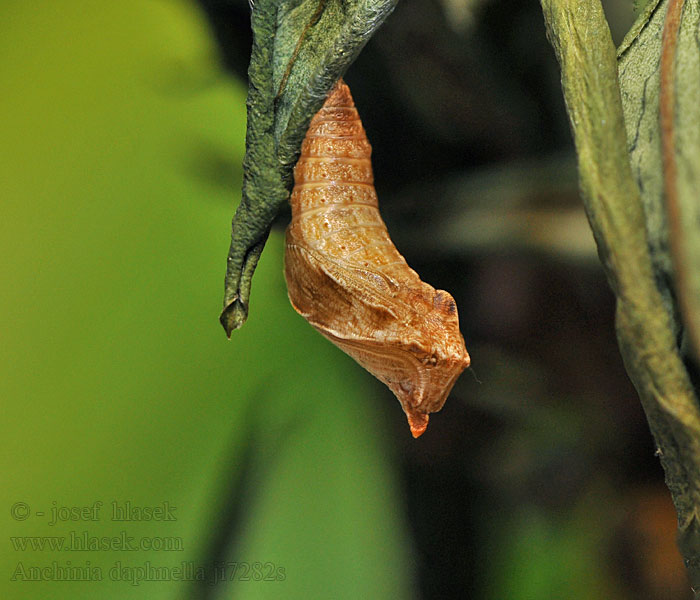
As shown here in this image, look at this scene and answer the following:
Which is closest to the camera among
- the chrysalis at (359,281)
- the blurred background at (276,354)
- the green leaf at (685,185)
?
the green leaf at (685,185)

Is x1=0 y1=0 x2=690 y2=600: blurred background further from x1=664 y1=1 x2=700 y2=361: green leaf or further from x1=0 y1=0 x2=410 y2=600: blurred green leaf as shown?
x1=664 y1=1 x2=700 y2=361: green leaf

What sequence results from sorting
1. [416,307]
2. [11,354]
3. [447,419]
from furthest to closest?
1. [447,419]
2. [11,354]
3. [416,307]

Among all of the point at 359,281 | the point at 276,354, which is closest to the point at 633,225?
the point at 359,281

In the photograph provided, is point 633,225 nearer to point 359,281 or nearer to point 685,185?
point 685,185

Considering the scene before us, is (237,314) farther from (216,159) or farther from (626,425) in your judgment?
(626,425)

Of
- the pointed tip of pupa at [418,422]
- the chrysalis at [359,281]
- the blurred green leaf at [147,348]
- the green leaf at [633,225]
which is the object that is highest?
the green leaf at [633,225]

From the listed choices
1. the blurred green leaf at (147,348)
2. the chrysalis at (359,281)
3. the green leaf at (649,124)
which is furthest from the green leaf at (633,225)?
the blurred green leaf at (147,348)

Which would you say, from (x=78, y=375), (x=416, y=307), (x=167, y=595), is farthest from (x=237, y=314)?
(x=167, y=595)

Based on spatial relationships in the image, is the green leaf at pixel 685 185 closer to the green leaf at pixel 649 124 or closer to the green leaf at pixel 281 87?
the green leaf at pixel 649 124
